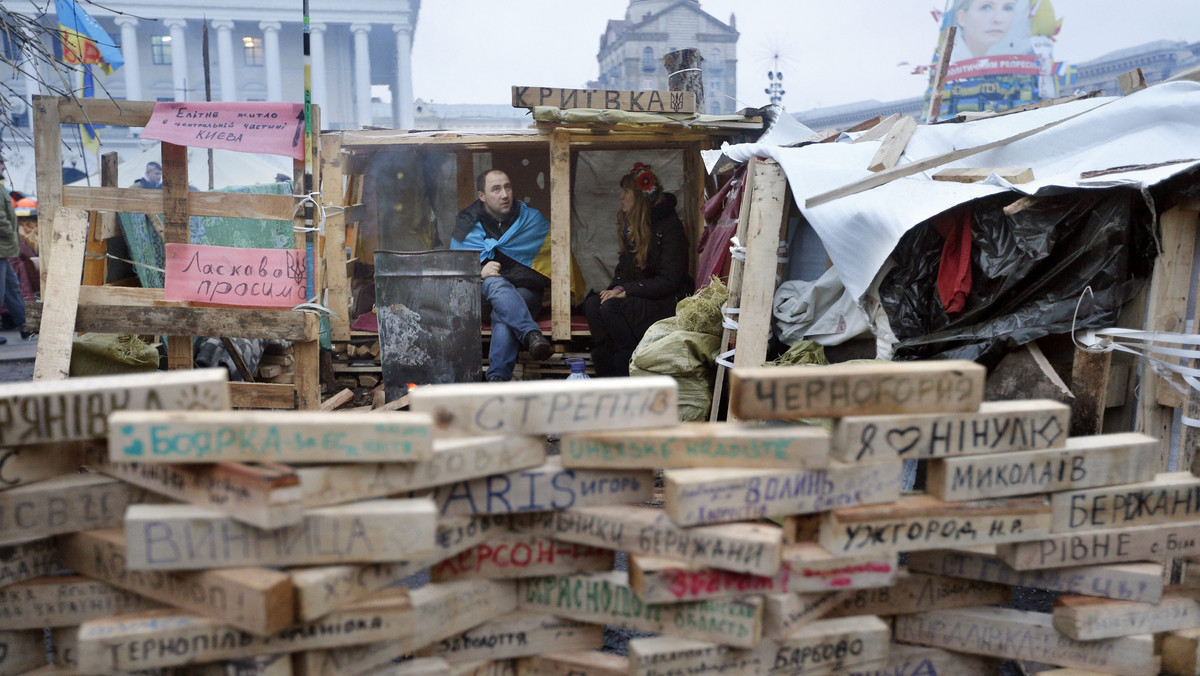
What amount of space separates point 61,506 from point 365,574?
0.84 meters

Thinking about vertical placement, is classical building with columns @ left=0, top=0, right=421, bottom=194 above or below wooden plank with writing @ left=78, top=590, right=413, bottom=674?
above

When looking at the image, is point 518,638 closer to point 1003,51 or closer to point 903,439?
point 903,439

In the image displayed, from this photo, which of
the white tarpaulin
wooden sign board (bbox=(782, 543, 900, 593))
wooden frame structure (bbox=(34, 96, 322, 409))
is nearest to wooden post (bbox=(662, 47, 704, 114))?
the white tarpaulin

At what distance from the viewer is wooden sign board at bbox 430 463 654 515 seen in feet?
7.38

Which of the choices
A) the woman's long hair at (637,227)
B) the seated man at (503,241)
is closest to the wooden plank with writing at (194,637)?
the seated man at (503,241)

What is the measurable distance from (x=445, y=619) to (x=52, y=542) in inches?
43.4

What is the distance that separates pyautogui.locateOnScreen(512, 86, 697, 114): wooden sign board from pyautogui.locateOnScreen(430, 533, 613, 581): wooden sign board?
499 cm

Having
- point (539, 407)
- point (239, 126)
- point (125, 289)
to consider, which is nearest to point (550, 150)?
point (239, 126)

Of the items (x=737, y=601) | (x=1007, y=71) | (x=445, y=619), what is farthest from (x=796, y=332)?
(x=1007, y=71)

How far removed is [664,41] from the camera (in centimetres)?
7119

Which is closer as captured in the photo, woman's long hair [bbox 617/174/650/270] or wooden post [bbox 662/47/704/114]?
woman's long hair [bbox 617/174/650/270]

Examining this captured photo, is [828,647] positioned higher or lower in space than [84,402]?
lower

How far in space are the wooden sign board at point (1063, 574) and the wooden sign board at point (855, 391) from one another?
1.76ft

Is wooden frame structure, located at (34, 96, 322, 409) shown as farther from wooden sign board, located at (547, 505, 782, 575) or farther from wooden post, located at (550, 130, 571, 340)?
wooden sign board, located at (547, 505, 782, 575)
